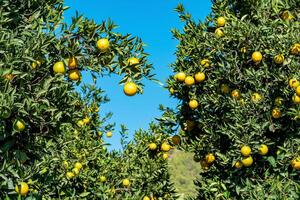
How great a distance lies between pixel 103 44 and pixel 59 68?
19.1 inches

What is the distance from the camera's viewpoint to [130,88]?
14.3 ft

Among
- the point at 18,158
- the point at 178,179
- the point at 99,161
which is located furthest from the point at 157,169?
the point at 178,179

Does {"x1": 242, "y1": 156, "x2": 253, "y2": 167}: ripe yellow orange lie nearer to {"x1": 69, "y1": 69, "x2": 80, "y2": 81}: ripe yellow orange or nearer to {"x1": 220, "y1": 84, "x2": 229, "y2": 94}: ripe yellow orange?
{"x1": 220, "y1": 84, "x2": 229, "y2": 94}: ripe yellow orange

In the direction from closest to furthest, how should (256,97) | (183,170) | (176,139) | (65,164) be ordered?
(256,97) < (176,139) < (65,164) < (183,170)

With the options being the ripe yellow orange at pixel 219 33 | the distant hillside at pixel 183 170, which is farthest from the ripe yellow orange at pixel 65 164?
the distant hillside at pixel 183 170

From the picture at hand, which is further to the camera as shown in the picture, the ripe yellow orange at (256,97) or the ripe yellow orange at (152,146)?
the ripe yellow orange at (152,146)

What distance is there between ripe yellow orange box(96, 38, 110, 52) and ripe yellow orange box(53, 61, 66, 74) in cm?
39

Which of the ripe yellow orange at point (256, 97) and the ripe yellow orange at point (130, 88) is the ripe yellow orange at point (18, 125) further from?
the ripe yellow orange at point (256, 97)

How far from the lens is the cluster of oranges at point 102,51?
Answer: 4176 mm

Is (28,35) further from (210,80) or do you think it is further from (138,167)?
(138,167)

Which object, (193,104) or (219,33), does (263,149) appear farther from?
(219,33)

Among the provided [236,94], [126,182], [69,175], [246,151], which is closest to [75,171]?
[69,175]

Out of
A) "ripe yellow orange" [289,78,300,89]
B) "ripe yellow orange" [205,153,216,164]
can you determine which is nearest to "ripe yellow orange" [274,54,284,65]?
"ripe yellow orange" [289,78,300,89]

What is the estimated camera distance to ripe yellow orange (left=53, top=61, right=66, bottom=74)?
4.16m
